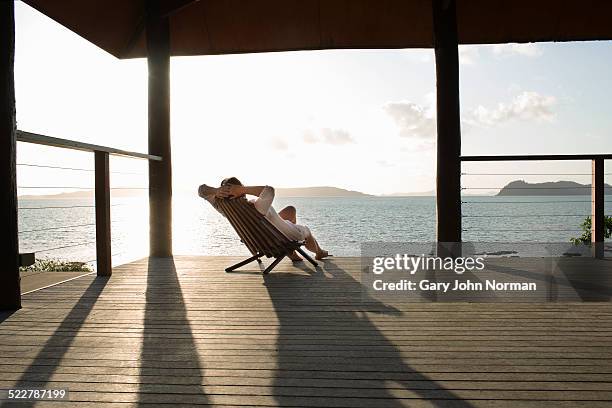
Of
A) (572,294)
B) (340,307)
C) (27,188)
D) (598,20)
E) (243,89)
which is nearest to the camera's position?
(340,307)

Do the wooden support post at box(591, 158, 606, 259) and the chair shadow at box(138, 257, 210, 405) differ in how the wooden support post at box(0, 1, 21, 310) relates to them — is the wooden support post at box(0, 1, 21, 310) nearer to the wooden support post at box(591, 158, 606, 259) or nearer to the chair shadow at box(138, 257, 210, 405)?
the chair shadow at box(138, 257, 210, 405)

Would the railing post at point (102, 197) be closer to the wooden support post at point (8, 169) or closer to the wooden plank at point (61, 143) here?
the wooden plank at point (61, 143)

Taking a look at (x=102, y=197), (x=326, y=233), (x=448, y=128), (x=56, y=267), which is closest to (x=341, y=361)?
(x=102, y=197)

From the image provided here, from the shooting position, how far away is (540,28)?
17.6 ft

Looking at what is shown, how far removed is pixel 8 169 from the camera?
278 cm

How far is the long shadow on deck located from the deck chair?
83 cm

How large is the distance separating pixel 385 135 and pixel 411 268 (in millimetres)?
41989

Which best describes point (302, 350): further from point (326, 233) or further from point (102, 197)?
point (326, 233)

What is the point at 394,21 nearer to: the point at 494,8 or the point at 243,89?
the point at 494,8

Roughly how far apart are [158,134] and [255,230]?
5.52ft

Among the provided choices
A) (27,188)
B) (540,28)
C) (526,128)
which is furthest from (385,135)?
(27,188)

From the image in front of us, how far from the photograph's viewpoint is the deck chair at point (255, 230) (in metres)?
3.77

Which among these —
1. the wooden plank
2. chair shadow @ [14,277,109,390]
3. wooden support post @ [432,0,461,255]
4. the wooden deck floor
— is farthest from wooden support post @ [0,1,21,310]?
wooden support post @ [432,0,461,255]

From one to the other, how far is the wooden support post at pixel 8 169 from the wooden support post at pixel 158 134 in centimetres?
209
